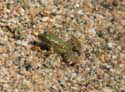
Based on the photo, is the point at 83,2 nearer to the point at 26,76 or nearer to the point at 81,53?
the point at 81,53

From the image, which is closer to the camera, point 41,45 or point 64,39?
point 41,45

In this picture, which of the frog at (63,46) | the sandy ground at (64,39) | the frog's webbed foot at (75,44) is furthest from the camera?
the frog's webbed foot at (75,44)

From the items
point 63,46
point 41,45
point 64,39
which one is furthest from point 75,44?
point 41,45

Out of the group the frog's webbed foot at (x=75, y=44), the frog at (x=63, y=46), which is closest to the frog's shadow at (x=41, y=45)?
the frog at (x=63, y=46)

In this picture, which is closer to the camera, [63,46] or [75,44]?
[63,46]

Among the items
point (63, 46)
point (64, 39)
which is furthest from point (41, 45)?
point (64, 39)

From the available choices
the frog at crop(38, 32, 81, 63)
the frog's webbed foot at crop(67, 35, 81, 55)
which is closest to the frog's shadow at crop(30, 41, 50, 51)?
the frog at crop(38, 32, 81, 63)

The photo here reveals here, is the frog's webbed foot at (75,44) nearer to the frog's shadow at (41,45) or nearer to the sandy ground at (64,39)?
the sandy ground at (64,39)

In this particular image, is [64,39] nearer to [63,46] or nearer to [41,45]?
[63,46]

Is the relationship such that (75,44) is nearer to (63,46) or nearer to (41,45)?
(63,46)
